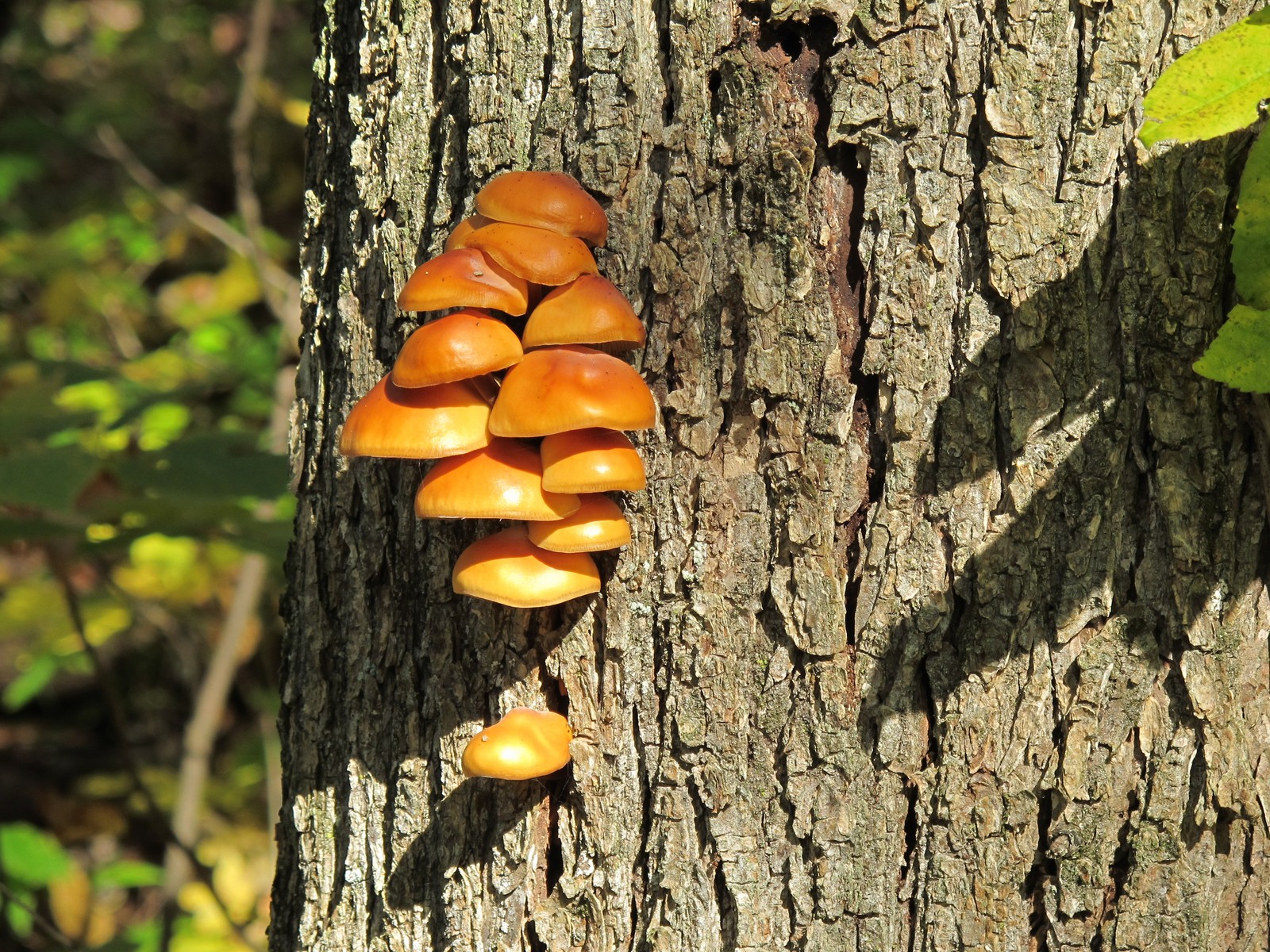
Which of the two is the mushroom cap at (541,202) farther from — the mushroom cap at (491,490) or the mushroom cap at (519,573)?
the mushroom cap at (519,573)

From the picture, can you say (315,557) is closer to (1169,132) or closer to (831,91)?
(831,91)

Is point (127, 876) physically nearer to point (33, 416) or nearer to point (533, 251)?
point (33, 416)

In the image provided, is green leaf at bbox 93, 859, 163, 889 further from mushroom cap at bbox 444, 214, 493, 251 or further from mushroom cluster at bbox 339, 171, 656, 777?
mushroom cap at bbox 444, 214, 493, 251

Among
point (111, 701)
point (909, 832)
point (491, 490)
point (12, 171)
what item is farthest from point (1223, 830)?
point (12, 171)

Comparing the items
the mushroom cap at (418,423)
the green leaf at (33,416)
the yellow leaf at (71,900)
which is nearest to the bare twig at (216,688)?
the yellow leaf at (71,900)

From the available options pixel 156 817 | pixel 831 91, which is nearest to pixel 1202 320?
pixel 831 91

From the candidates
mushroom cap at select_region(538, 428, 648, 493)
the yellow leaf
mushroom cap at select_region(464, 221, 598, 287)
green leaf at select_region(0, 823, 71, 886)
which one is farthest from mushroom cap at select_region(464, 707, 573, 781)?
the yellow leaf
